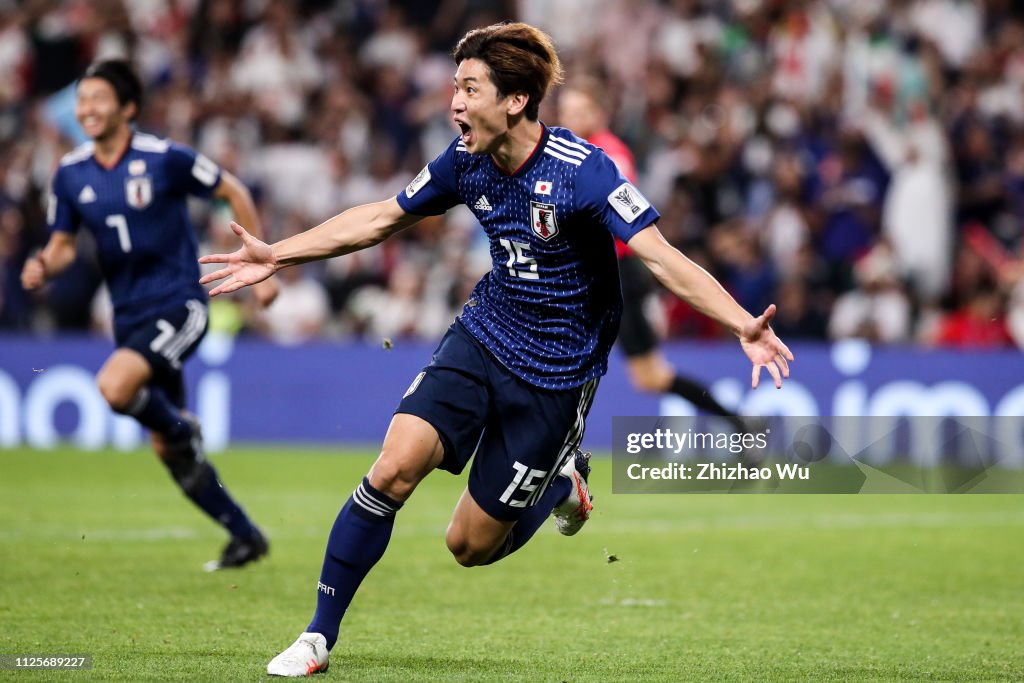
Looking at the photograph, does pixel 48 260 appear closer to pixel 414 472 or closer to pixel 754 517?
pixel 414 472

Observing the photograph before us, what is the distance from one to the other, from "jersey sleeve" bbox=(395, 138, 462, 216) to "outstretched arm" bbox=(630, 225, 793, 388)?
0.87 m

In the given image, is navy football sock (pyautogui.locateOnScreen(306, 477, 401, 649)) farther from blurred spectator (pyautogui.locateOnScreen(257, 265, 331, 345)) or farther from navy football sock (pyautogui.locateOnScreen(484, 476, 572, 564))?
blurred spectator (pyautogui.locateOnScreen(257, 265, 331, 345))

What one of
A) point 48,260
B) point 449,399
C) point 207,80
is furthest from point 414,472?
point 207,80

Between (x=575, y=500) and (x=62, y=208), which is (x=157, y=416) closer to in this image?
(x=62, y=208)

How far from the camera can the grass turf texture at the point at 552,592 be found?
593 cm

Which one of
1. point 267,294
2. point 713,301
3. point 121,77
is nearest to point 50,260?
point 121,77

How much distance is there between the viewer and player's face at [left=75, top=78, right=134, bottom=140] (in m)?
8.59

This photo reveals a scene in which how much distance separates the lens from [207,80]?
19094 mm

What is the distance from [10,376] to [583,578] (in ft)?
27.5

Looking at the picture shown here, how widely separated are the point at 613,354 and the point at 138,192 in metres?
7.86

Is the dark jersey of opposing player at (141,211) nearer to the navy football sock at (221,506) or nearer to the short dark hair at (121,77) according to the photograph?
the short dark hair at (121,77)

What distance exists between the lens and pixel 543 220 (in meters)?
5.73

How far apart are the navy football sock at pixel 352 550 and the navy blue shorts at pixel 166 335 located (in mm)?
3133

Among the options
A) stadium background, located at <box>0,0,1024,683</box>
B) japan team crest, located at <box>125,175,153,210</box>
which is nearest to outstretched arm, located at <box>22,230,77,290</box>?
japan team crest, located at <box>125,175,153,210</box>
